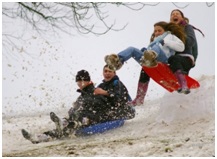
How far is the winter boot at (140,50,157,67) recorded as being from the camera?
3.88 m

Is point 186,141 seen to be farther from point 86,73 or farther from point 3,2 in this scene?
point 3,2

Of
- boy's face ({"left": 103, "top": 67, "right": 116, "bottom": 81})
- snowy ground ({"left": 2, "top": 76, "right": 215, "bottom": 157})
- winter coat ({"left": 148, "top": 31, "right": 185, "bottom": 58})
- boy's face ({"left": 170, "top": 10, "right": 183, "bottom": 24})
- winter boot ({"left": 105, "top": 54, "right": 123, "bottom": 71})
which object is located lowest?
A: snowy ground ({"left": 2, "top": 76, "right": 215, "bottom": 157})

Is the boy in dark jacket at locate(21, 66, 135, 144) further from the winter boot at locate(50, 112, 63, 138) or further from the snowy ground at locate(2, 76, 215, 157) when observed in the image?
the snowy ground at locate(2, 76, 215, 157)

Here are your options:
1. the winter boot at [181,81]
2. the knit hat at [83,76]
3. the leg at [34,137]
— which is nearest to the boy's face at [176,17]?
the winter boot at [181,81]

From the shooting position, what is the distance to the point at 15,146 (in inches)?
157

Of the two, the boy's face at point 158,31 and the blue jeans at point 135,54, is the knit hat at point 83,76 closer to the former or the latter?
the blue jeans at point 135,54

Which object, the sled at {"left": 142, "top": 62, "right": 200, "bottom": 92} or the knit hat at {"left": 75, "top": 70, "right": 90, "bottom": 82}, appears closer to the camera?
the sled at {"left": 142, "top": 62, "right": 200, "bottom": 92}

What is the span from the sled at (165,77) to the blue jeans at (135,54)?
7cm

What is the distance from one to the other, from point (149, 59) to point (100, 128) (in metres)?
0.83

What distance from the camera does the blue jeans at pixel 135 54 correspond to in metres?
3.91

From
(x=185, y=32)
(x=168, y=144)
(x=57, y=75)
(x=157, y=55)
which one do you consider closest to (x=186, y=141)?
(x=168, y=144)

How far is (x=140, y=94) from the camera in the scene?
14.3 ft

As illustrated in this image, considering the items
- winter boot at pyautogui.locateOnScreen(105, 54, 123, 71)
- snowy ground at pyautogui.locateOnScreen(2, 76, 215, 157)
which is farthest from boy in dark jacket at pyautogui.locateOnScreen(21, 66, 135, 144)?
winter boot at pyautogui.locateOnScreen(105, 54, 123, 71)

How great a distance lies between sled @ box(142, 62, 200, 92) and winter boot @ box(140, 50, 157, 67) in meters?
0.08
